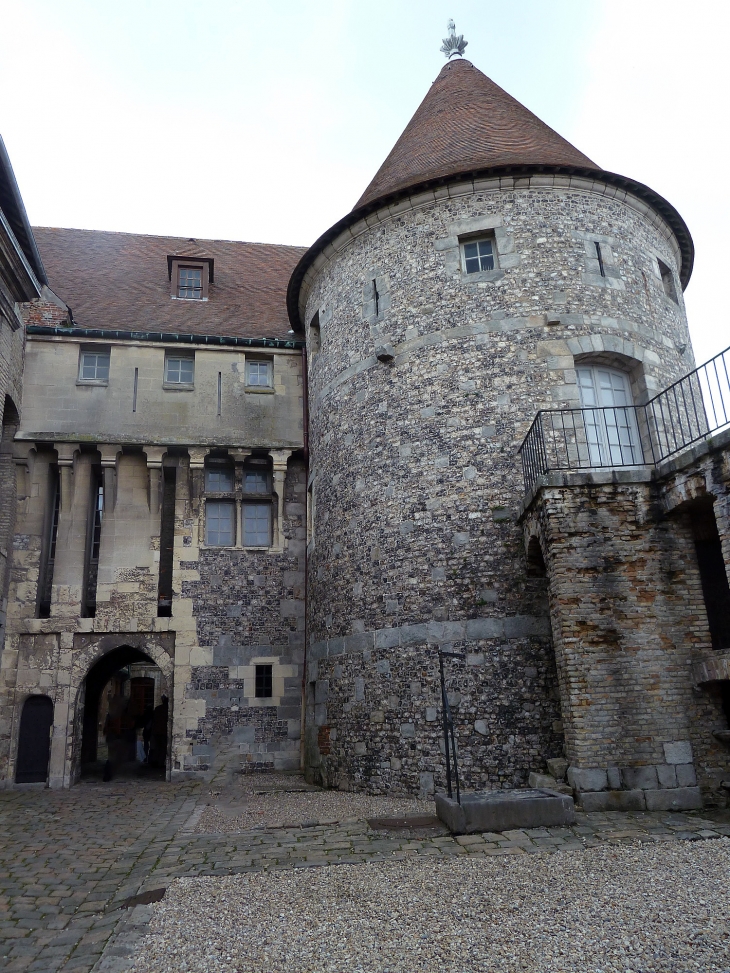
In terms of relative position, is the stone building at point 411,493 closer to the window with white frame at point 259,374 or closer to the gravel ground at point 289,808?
the window with white frame at point 259,374

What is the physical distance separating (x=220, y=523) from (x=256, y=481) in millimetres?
1197

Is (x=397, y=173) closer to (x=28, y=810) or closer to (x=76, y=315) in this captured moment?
(x=76, y=315)

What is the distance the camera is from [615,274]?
11.3 metres

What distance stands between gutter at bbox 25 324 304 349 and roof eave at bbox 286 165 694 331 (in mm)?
1758

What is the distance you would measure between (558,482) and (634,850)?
3.95 metres

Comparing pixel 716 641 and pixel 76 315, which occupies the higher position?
pixel 76 315

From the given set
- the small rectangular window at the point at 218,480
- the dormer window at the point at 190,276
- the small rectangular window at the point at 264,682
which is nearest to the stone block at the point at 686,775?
the small rectangular window at the point at 264,682

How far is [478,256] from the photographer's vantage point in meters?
11.5

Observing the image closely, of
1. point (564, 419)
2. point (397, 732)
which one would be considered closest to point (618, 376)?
point (564, 419)

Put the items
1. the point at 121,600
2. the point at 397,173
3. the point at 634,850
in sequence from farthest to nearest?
the point at 121,600 < the point at 397,173 < the point at 634,850

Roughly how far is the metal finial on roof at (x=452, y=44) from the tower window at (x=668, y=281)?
298 inches

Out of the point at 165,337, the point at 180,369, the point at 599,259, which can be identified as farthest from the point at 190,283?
the point at 599,259

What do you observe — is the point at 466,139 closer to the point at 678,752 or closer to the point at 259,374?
the point at 259,374

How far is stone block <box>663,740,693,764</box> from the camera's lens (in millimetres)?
7887
